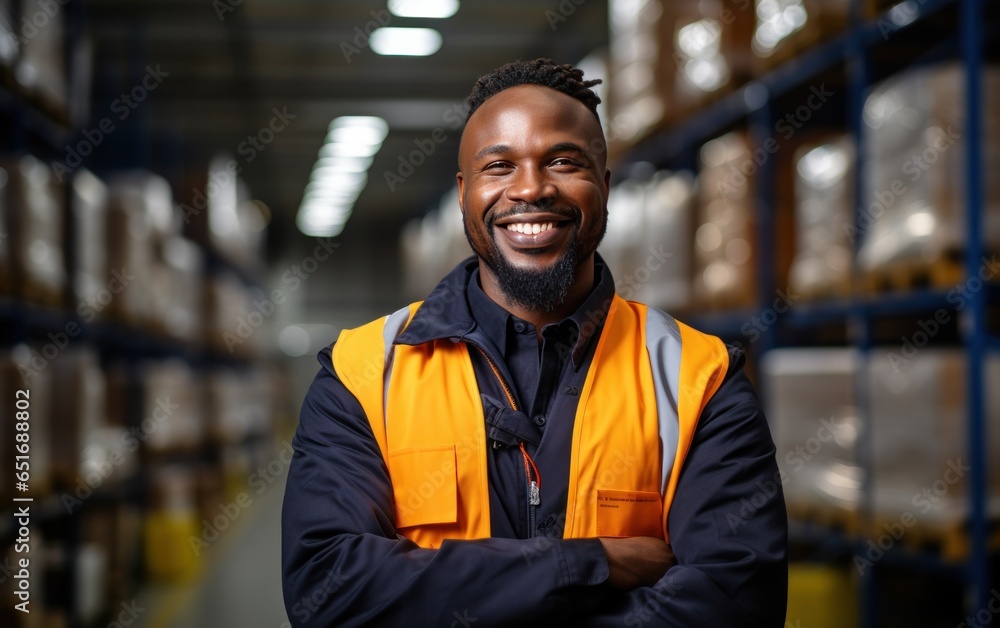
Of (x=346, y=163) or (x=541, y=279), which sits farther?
(x=346, y=163)

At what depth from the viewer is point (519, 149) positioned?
2.17 m

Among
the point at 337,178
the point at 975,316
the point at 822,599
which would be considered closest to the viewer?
the point at 975,316

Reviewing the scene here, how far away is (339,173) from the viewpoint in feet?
64.1

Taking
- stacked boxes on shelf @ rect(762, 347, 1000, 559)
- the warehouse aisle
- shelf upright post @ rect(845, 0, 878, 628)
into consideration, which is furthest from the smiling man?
the warehouse aisle

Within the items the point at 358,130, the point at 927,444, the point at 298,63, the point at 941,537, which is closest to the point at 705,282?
the point at 927,444

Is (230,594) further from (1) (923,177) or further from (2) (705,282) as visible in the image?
(1) (923,177)

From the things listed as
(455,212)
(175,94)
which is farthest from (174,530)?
(175,94)

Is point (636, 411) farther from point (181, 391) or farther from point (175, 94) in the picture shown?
point (175, 94)

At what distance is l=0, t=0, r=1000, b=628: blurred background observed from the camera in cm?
412

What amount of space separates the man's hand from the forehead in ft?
2.93

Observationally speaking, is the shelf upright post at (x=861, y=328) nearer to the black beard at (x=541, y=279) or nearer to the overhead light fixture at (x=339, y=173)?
the black beard at (x=541, y=279)

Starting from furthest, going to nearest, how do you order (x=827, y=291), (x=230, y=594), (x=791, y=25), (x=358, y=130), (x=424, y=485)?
1. (x=358, y=130)
2. (x=230, y=594)
3. (x=791, y=25)
4. (x=827, y=291)
5. (x=424, y=485)

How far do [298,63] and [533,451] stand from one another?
38.6ft

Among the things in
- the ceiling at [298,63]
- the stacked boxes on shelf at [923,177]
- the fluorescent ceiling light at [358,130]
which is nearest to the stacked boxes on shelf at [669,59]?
the stacked boxes on shelf at [923,177]
